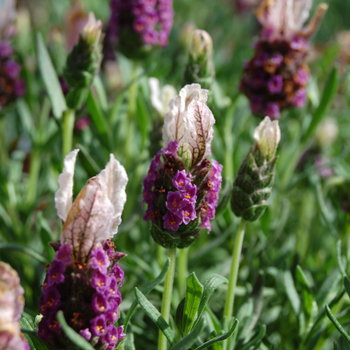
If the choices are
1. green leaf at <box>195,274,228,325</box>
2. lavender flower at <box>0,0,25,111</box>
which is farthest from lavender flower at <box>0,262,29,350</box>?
lavender flower at <box>0,0,25,111</box>

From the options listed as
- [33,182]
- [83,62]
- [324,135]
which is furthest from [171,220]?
[324,135]

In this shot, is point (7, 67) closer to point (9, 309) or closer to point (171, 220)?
point (171, 220)

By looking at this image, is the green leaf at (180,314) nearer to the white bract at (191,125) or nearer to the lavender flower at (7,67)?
the white bract at (191,125)

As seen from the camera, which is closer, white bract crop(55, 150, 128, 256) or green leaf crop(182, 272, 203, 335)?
white bract crop(55, 150, 128, 256)

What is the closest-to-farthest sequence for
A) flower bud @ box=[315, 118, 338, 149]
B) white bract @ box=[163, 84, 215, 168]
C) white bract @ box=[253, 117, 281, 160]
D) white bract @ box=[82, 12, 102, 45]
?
1. white bract @ box=[163, 84, 215, 168]
2. white bract @ box=[253, 117, 281, 160]
3. white bract @ box=[82, 12, 102, 45]
4. flower bud @ box=[315, 118, 338, 149]

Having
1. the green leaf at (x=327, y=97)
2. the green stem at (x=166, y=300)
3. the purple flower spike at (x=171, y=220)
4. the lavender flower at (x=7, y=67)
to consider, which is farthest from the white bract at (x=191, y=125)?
the lavender flower at (x=7, y=67)

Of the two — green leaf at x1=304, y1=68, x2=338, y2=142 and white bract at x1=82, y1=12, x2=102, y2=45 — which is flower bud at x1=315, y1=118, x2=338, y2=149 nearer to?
green leaf at x1=304, y1=68, x2=338, y2=142
